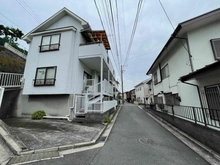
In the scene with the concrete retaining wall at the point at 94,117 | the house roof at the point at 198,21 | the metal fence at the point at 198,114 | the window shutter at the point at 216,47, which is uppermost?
the house roof at the point at 198,21

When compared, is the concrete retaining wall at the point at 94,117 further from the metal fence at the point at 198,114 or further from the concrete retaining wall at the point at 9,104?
the concrete retaining wall at the point at 9,104

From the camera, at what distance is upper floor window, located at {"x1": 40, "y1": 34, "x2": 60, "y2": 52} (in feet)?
29.9

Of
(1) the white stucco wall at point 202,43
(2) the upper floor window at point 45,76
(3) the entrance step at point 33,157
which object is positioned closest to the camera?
(3) the entrance step at point 33,157

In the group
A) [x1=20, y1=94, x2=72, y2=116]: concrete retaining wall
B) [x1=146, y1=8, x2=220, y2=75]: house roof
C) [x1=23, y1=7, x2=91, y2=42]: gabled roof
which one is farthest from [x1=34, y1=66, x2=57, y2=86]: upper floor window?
[x1=146, y1=8, x2=220, y2=75]: house roof

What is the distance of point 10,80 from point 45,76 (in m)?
2.56

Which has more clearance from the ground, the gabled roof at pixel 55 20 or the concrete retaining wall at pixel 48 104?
the gabled roof at pixel 55 20

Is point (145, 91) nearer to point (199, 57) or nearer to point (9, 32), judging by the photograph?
point (199, 57)

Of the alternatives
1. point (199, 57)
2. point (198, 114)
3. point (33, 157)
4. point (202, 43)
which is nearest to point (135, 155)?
point (33, 157)

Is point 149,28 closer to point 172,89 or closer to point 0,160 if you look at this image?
point 172,89

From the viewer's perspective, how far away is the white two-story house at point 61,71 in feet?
26.7

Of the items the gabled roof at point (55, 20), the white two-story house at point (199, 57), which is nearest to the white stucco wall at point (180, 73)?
the white two-story house at point (199, 57)

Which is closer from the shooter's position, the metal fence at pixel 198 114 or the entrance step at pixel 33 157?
the entrance step at pixel 33 157

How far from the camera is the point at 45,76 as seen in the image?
862 cm

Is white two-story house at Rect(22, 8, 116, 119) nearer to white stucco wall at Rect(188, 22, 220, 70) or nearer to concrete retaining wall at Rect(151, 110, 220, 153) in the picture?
concrete retaining wall at Rect(151, 110, 220, 153)
